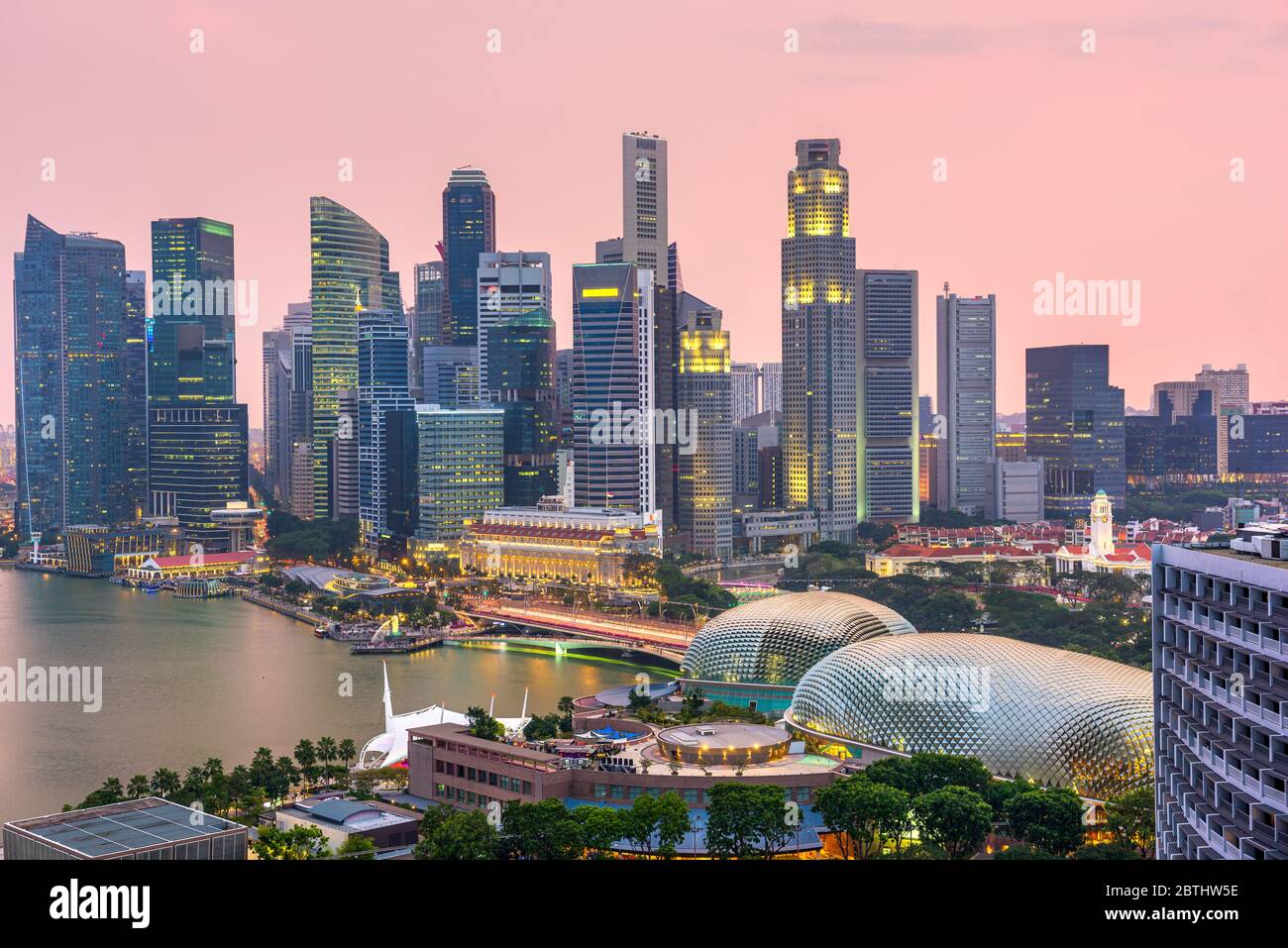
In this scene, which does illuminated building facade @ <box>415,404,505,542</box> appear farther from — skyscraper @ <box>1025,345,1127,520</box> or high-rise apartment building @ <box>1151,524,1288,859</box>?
high-rise apartment building @ <box>1151,524,1288,859</box>

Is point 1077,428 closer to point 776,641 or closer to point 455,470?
point 455,470

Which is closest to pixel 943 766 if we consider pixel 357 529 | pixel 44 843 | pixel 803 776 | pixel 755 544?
pixel 803 776

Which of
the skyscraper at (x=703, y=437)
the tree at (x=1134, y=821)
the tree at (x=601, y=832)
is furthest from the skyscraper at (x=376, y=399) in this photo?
the tree at (x=1134, y=821)

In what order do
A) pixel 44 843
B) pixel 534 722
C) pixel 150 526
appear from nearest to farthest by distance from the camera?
pixel 44 843 < pixel 534 722 < pixel 150 526

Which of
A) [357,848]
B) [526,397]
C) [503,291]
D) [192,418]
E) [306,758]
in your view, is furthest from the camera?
[503,291]

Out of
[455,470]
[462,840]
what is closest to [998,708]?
[462,840]
